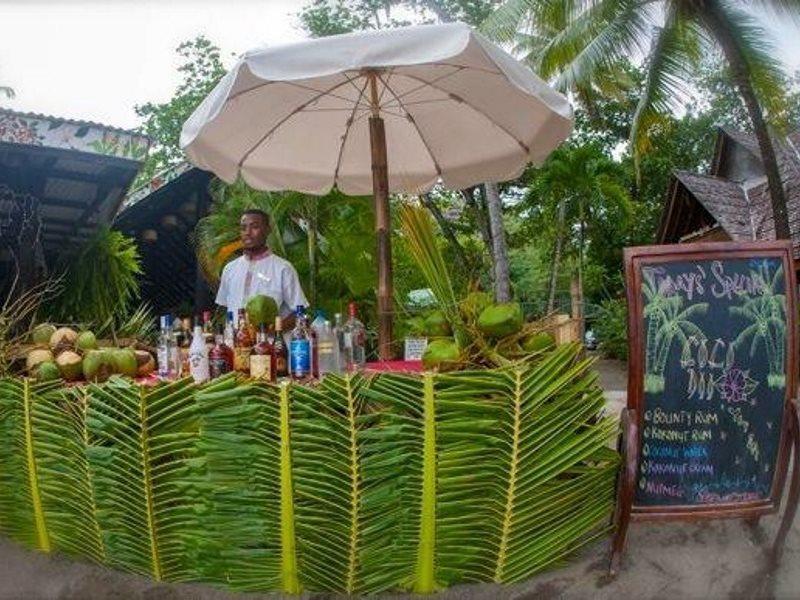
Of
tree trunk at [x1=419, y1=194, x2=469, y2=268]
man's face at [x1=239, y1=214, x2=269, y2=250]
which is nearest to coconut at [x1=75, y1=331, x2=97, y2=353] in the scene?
man's face at [x1=239, y1=214, x2=269, y2=250]

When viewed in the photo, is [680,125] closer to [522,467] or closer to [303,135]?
[303,135]

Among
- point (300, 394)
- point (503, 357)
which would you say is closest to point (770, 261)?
point (503, 357)

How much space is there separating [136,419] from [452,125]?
305cm

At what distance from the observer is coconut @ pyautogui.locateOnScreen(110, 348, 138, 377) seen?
346 cm

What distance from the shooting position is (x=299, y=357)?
327 cm

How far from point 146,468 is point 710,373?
2335 millimetres

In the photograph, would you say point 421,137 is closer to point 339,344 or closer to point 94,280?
point 339,344

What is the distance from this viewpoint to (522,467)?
2904 millimetres

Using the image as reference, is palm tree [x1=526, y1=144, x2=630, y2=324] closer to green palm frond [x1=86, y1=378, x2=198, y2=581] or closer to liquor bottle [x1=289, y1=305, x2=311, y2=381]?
liquor bottle [x1=289, y1=305, x2=311, y2=381]

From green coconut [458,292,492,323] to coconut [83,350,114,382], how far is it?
1678mm

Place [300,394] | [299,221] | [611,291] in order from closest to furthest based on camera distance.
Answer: [300,394]
[299,221]
[611,291]

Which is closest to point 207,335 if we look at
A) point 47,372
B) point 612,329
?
point 47,372

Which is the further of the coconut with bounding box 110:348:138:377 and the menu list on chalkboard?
the coconut with bounding box 110:348:138:377

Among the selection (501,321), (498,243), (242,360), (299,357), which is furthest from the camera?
(498,243)
